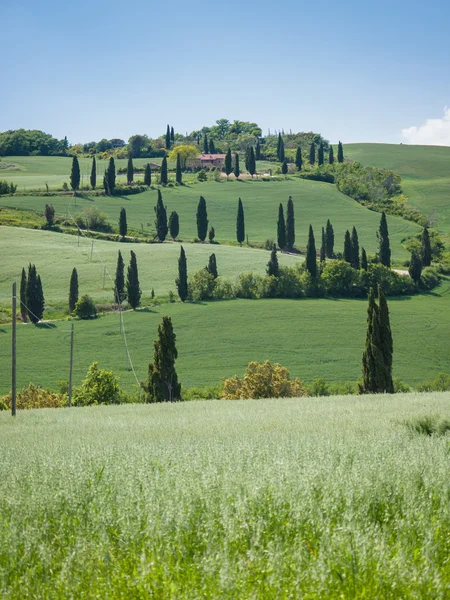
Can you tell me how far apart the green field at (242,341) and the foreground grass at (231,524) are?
52.0m

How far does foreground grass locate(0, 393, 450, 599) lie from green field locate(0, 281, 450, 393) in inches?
2048

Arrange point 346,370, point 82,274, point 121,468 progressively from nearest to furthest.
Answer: point 121,468 → point 346,370 → point 82,274

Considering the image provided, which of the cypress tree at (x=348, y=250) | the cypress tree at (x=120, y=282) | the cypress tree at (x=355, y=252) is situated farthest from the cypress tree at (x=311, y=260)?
the cypress tree at (x=120, y=282)

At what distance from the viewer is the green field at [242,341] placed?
65.6m

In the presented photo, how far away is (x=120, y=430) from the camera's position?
56.5ft

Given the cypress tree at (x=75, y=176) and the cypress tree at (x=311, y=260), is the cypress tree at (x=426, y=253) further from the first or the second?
the cypress tree at (x=75, y=176)

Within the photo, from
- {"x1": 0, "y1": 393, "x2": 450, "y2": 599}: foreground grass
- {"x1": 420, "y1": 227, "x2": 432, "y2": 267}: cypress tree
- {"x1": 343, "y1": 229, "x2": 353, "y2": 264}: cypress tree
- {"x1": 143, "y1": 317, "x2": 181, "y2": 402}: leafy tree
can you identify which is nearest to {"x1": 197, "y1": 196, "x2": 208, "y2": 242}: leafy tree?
{"x1": 343, "y1": 229, "x2": 353, "y2": 264}: cypress tree

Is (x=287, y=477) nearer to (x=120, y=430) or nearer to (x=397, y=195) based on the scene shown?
(x=120, y=430)

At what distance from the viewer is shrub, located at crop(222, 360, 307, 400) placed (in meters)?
56.1

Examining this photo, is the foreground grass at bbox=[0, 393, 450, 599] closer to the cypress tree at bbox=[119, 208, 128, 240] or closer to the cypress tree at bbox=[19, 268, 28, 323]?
the cypress tree at bbox=[19, 268, 28, 323]

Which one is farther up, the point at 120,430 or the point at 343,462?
the point at 343,462

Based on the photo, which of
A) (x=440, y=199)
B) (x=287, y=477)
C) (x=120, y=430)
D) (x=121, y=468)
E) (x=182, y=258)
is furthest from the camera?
(x=440, y=199)

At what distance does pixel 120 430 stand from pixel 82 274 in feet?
274

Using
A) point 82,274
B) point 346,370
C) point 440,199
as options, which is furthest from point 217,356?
point 440,199
